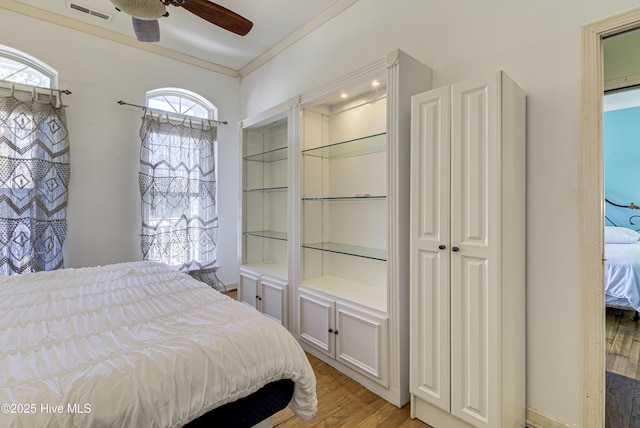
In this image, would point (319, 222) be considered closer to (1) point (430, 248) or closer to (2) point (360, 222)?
(2) point (360, 222)

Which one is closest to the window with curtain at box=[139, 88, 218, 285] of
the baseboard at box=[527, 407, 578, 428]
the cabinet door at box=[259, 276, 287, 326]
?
the cabinet door at box=[259, 276, 287, 326]

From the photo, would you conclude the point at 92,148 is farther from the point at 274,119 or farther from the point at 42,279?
the point at 274,119

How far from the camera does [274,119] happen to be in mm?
3066

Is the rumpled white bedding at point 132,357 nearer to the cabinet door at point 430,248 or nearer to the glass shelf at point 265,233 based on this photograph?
the cabinet door at point 430,248

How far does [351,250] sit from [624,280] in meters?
2.94

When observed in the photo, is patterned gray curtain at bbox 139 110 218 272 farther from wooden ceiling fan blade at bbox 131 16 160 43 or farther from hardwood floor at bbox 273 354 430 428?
hardwood floor at bbox 273 354 430 428

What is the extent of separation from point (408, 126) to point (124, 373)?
192cm

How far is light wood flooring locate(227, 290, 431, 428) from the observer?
1.72 metres

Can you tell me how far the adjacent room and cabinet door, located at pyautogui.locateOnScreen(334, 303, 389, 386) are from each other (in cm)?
2

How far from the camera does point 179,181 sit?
3.67 meters

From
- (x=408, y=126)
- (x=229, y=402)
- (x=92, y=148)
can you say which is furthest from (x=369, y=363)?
(x=92, y=148)

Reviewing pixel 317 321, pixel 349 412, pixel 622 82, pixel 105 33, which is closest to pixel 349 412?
pixel 349 412

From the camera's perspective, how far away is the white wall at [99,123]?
9.88 feet

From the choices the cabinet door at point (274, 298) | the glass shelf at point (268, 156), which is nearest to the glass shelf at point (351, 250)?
the cabinet door at point (274, 298)
